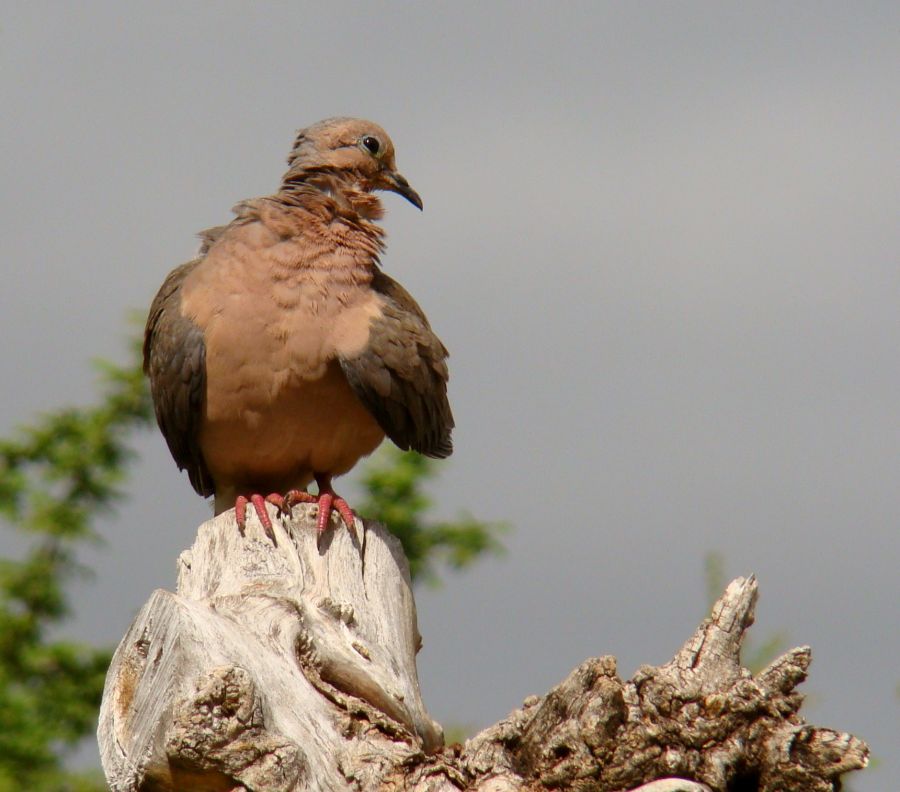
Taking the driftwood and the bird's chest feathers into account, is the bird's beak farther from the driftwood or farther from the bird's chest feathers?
the driftwood

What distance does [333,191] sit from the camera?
7.72m

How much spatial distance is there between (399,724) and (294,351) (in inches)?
80.7

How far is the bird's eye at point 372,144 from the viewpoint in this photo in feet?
26.1

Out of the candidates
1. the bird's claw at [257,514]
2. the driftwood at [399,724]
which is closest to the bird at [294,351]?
the bird's claw at [257,514]

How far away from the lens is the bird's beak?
8.05 m

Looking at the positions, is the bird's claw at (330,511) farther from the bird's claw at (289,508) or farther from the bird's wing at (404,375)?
the bird's wing at (404,375)

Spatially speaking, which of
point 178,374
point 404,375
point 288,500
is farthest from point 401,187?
point 288,500

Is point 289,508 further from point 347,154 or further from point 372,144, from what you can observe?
point 372,144

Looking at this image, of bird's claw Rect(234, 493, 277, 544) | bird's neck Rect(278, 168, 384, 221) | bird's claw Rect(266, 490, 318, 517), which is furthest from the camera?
bird's neck Rect(278, 168, 384, 221)

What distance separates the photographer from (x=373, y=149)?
26.1ft

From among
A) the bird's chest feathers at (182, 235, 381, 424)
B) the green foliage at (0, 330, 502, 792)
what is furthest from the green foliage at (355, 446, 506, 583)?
the bird's chest feathers at (182, 235, 381, 424)

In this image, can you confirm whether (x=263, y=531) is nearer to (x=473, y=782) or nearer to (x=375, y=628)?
(x=375, y=628)

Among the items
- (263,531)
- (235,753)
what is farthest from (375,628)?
(235,753)

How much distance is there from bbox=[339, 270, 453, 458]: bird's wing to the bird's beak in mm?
516
